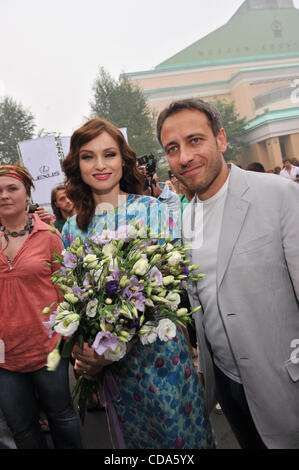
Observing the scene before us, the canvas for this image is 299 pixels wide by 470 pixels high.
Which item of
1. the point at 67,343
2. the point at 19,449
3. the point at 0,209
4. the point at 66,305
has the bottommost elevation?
the point at 19,449

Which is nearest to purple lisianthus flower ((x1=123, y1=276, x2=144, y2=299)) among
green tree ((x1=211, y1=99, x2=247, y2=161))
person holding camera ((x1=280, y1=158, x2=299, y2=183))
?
person holding camera ((x1=280, y1=158, x2=299, y2=183))

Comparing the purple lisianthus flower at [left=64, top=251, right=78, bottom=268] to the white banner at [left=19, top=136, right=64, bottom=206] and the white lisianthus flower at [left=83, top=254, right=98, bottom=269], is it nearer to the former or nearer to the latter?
the white lisianthus flower at [left=83, top=254, right=98, bottom=269]

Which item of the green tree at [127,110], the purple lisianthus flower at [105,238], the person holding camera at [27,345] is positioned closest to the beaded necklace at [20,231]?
the person holding camera at [27,345]

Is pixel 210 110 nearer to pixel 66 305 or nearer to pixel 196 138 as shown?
pixel 196 138

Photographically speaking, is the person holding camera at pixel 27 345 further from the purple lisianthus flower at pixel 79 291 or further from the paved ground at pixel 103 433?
the purple lisianthus flower at pixel 79 291

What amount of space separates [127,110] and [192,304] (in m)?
40.9

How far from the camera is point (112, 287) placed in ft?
4.84

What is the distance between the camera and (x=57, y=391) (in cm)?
245

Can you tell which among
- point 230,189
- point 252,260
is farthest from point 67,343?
point 230,189

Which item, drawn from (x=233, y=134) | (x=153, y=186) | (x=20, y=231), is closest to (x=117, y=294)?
(x=20, y=231)

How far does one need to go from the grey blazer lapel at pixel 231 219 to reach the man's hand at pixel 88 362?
70 centimetres

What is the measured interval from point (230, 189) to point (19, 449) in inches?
90.6

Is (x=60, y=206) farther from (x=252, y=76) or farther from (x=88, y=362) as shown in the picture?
(x=252, y=76)

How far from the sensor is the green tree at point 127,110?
37.7 metres
